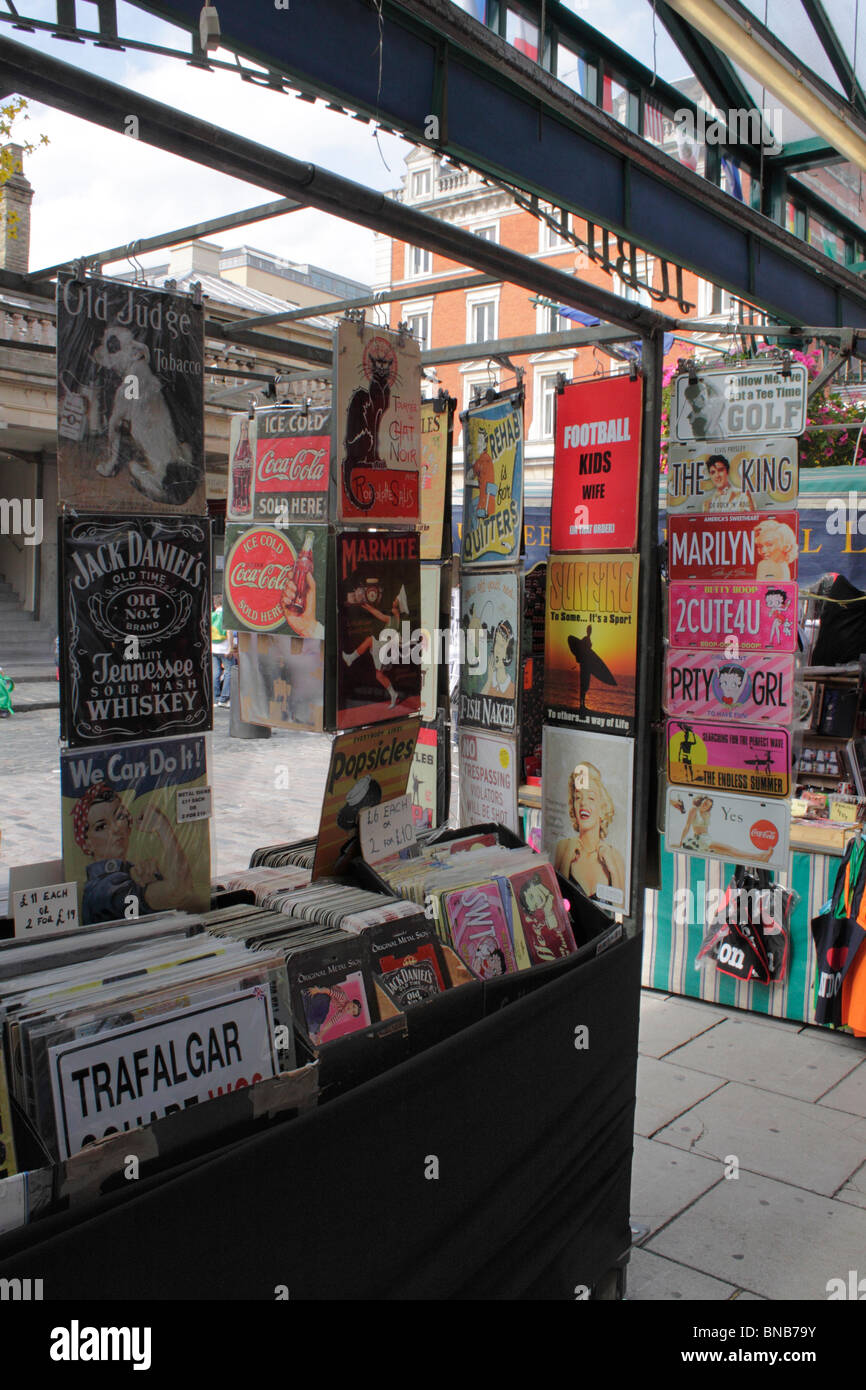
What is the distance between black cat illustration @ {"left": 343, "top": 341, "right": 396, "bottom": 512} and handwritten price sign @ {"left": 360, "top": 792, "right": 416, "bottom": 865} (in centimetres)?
92

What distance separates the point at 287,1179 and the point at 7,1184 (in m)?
0.51

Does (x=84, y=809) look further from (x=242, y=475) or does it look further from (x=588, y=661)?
(x=588, y=661)

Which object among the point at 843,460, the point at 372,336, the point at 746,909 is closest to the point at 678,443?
the point at 372,336

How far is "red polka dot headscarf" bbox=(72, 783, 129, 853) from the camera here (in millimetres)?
2410

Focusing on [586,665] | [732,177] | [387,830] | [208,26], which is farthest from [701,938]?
[732,177]

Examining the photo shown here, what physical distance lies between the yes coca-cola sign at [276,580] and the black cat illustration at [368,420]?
0.59ft

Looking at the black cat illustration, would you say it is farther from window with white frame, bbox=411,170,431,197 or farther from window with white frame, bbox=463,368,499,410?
window with white frame, bbox=411,170,431,197

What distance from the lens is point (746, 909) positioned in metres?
5.37

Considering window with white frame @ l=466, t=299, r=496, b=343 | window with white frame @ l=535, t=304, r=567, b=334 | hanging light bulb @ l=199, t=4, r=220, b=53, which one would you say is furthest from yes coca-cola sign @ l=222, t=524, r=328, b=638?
window with white frame @ l=466, t=299, r=496, b=343

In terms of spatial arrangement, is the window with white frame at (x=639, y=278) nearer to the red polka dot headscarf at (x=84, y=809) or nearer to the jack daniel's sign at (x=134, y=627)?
the jack daniel's sign at (x=134, y=627)

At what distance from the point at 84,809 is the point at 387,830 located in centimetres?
104

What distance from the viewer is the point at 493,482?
362cm

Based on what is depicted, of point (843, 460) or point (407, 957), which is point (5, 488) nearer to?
point (843, 460)

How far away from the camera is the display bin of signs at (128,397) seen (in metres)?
2.34
